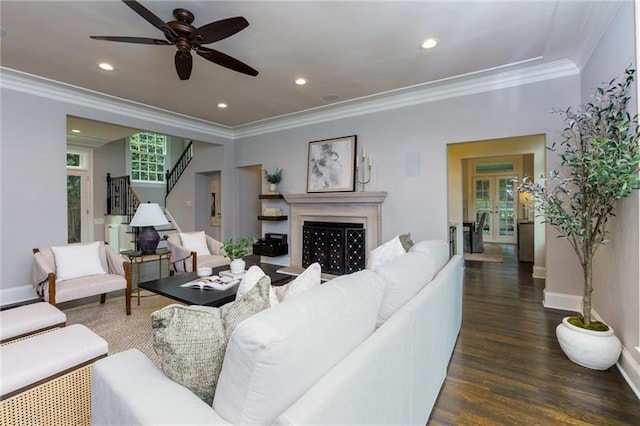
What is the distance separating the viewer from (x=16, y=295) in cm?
388

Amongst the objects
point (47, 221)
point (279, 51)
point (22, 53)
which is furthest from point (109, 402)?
point (47, 221)

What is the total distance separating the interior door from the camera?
267 inches

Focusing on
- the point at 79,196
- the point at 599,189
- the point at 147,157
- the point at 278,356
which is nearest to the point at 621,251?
the point at 599,189

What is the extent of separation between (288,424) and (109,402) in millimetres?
809

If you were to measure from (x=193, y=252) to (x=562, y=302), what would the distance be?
4.62 metres

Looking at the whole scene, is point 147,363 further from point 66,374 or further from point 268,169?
point 268,169

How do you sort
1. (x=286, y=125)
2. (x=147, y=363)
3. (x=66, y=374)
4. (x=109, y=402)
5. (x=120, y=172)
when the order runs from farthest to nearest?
(x=120, y=172)
(x=286, y=125)
(x=66, y=374)
(x=147, y=363)
(x=109, y=402)

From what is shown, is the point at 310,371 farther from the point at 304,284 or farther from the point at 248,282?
the point at 248,282

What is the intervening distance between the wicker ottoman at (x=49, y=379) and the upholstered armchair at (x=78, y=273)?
154 centimetres

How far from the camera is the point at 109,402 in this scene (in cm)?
111

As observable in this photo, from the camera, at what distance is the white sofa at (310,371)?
2.68 feet

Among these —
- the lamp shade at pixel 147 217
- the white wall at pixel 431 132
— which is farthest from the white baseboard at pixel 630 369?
the lamp shade at pixel 147 217

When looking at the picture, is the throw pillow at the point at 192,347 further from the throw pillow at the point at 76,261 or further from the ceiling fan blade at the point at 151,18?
the throw pillow at the point at 76,261

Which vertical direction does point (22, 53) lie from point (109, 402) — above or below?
above
